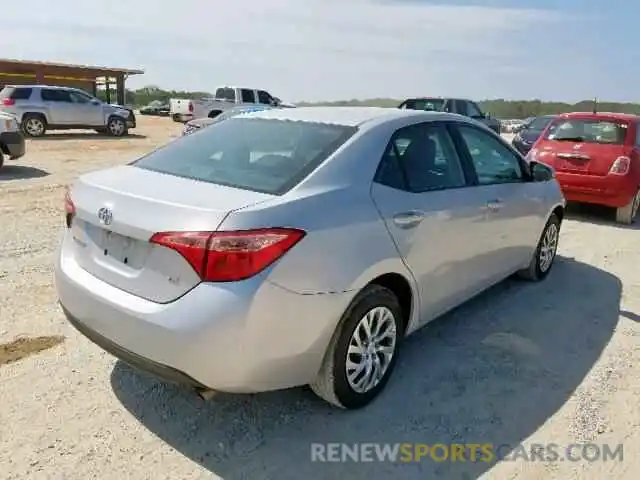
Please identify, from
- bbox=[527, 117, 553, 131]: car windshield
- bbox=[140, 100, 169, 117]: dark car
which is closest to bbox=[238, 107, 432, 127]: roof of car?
bbox=[527, 117, 553, 131]: car windshield

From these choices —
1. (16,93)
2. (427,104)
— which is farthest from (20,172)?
(427,104)

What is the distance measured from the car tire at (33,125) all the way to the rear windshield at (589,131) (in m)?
17.0

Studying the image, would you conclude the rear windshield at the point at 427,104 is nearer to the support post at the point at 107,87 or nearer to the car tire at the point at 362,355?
the car tire at the point at 362,355

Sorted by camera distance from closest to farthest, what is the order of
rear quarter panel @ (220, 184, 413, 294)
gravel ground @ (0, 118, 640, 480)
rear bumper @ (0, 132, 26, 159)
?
1. rear quarter panel @ (220, 184, 413, 294)
2. gravel ground @ (0, 118, 640, 480)
3. rear bumper @ (0, 132, 26, 159)

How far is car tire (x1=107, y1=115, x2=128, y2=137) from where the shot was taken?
21.1 m

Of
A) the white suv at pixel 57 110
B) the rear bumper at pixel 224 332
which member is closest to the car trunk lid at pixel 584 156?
the rear bumper at pixel 224 332

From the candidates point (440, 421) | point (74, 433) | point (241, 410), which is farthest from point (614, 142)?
point (74, 433)

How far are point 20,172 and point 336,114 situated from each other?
9.53 metres

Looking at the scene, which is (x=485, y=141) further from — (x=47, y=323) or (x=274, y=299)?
(x=47, y=323)

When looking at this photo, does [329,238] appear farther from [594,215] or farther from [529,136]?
[529,136]

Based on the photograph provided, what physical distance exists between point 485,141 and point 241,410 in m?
2.74

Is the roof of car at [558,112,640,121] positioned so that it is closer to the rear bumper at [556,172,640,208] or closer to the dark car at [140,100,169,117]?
the rear bumper at [556,172,640,208]

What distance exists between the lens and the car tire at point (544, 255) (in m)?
5.21

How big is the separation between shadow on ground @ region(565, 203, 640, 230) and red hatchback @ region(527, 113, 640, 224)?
0.15 meters
